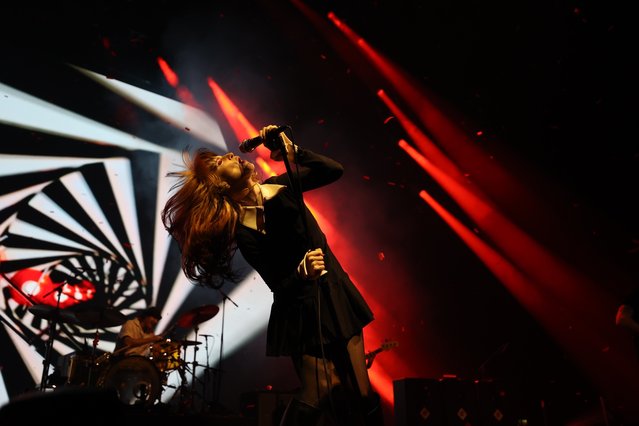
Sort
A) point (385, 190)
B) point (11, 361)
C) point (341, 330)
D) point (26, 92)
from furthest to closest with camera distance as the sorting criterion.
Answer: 1. point (385, 190)
2. point (26, 92)
3. point (11, 361)
4. point (341, 330)

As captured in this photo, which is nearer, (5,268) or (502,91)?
(5,268)

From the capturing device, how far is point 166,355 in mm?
4770

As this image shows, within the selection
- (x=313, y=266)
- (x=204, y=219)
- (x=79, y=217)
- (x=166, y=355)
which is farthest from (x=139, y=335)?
(x=313, y=266)

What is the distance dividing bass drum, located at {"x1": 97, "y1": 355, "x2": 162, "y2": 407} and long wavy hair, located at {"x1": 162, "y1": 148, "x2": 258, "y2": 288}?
2808 mm

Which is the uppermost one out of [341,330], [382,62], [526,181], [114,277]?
[382,62]

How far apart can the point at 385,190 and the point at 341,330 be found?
4364 mm

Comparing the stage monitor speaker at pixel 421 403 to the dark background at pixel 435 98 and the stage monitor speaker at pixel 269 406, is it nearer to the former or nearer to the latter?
the stage monitor speaker at pixel 269 406

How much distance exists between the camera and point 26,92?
5.31 metres

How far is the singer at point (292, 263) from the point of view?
1.80m

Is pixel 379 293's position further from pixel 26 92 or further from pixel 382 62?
pixel 26 92

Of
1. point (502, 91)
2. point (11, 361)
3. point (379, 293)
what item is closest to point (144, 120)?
point (11, 361)

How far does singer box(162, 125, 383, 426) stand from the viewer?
1803mm

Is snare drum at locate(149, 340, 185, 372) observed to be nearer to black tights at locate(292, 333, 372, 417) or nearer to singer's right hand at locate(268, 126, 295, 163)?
black tights at locate(292, 333, 372, 417)

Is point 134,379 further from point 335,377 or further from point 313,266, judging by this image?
point 313,266
